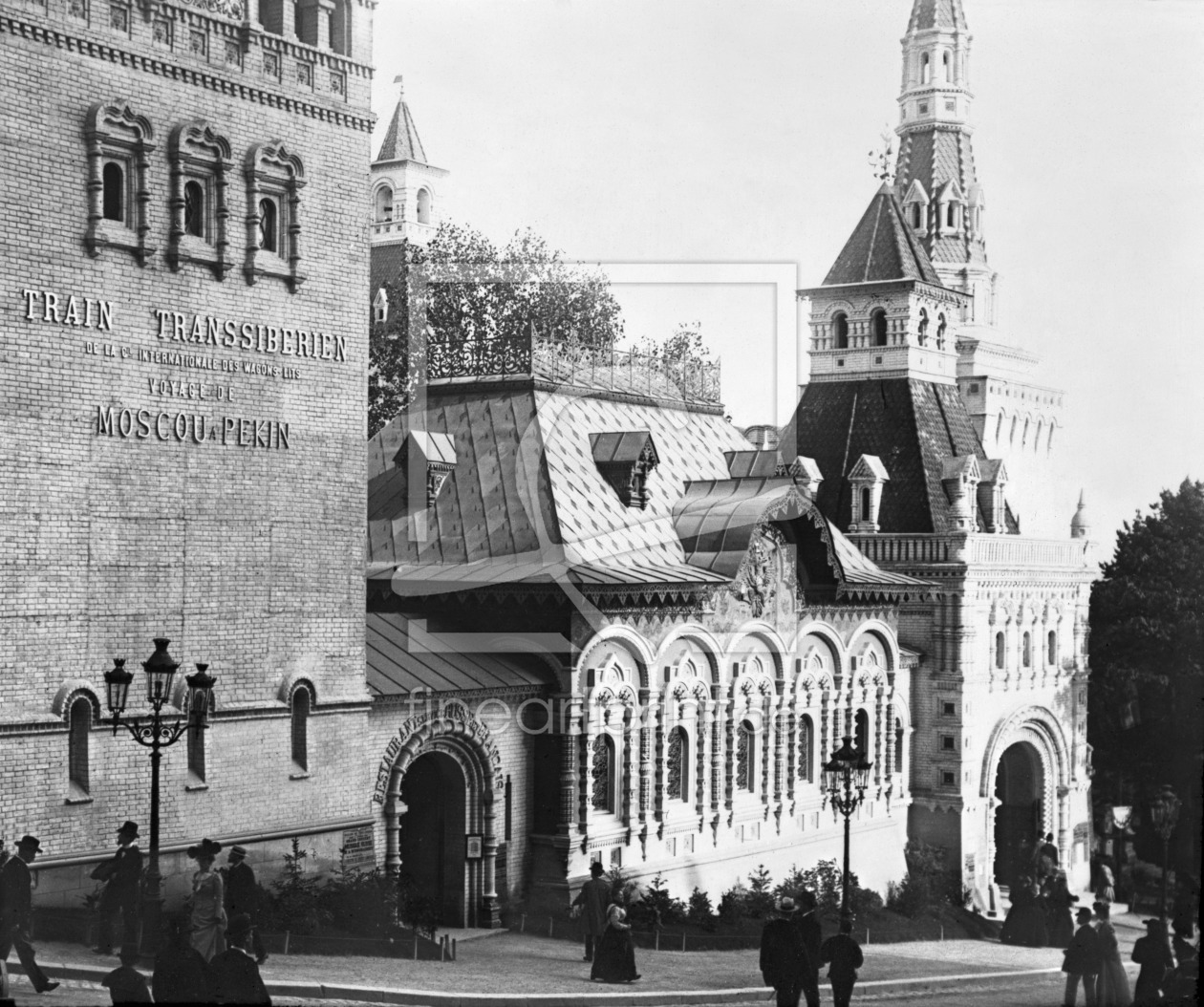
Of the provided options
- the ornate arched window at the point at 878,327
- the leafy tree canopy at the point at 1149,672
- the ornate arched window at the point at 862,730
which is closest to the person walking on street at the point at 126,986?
the ornate arched window at the point at 862,730

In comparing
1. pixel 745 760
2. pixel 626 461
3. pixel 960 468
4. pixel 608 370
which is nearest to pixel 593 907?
pixel 745 760

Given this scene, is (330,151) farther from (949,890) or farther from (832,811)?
(949,890)

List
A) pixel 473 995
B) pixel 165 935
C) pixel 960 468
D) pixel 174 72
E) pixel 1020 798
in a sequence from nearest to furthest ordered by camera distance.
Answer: pixel 165 935, pixel 473 995, pixel 174 72, pixel 960 468, pixel 1020 798

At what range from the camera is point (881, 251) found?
40625 millimetres

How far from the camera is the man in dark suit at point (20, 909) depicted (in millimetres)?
17328

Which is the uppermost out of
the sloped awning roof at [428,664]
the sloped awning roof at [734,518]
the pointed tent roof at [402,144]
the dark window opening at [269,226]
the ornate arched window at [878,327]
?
the pointed tent roof at [402,144]

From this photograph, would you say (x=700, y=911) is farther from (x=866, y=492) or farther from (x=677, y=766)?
(x=866, y=492)

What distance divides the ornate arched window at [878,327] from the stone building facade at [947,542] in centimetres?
3

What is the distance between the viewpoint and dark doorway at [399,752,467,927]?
2520 cm

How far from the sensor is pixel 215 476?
68.0 ft

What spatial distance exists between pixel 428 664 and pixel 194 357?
6.64 meters

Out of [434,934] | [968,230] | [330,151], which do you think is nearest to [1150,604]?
[968,230]

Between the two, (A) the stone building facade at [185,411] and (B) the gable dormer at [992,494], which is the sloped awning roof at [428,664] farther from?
(B) the gable dormer at [992,494]

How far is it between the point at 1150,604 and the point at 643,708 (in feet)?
68.2
